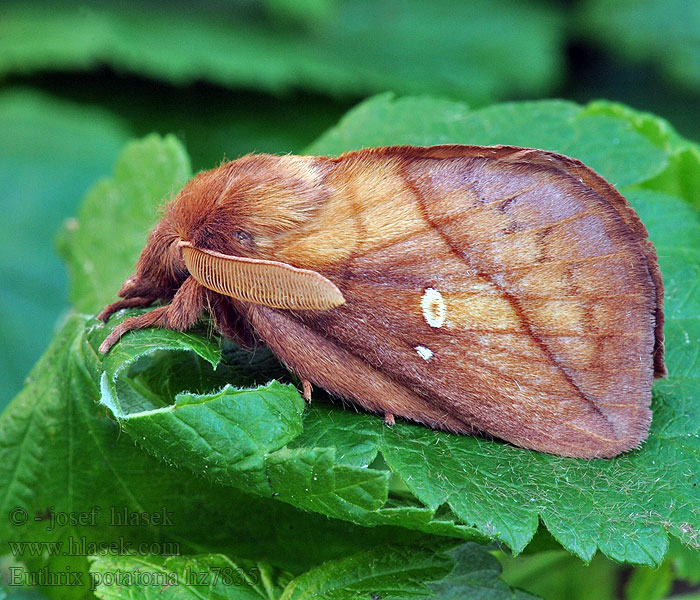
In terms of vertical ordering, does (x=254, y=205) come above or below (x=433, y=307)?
above

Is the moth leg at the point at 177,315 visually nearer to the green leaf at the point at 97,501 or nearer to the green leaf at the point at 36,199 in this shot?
the green leaf at the point at 97,501

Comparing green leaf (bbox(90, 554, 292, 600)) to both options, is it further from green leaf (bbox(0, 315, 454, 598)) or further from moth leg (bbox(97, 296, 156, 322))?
moth leg (bbox(97, 296, 156, 322))

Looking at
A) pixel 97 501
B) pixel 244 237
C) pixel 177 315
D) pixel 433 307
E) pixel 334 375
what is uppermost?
pixel 244 237

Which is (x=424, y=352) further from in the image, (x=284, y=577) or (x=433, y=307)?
(x=284, y=577)

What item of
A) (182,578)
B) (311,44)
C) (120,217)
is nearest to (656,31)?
(311,44)

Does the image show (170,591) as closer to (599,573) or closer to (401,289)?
(401,289)

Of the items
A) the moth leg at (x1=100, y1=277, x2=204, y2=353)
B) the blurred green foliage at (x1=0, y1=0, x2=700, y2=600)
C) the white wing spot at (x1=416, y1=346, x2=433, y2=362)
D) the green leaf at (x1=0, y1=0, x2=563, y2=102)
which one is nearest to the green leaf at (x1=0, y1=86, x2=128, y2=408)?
the blurred green foliage at (x1=0, y1=0, x2=700, y2=600)
